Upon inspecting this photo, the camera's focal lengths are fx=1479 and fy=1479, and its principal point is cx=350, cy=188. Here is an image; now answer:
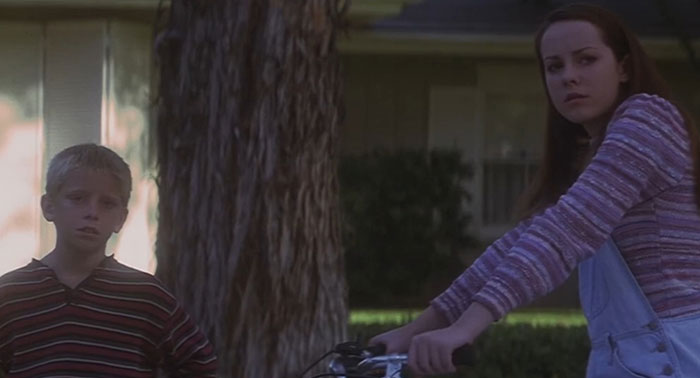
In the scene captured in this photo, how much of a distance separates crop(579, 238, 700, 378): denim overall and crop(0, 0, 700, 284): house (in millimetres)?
8177

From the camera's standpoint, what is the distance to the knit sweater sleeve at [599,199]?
2557mm

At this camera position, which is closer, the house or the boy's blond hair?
the boy's blond hair

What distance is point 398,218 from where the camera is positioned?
13.9 metres

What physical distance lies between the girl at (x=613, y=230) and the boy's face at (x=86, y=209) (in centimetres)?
85

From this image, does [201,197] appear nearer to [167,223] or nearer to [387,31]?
[167,223]

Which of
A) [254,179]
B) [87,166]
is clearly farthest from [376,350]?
[254,179]

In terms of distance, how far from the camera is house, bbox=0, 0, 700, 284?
38.3 ft

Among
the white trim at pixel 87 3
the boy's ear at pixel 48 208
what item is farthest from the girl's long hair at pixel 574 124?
the white trim at pixel 87 3

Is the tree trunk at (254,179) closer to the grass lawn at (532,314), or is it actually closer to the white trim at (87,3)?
the white trim at (87,3)

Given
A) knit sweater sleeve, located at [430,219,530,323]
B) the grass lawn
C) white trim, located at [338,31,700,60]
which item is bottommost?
the grass lawn

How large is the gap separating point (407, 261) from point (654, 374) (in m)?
11.2

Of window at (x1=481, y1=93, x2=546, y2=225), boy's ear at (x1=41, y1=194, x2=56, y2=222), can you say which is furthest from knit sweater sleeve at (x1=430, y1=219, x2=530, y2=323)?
window at (x1=481, y1=93, x2=546, y2=225)

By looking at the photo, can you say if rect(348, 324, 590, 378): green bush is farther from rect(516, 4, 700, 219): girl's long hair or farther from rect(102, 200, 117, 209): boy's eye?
rect(516, 4, 700, 219): girl's long hair

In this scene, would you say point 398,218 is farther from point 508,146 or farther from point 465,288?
point 465,288
